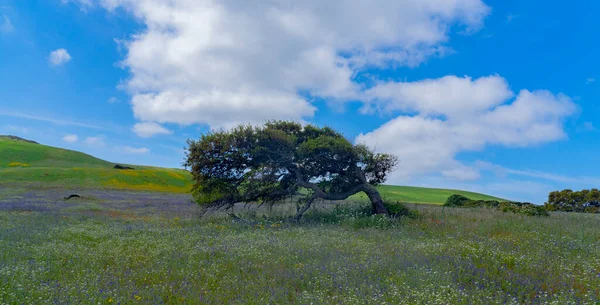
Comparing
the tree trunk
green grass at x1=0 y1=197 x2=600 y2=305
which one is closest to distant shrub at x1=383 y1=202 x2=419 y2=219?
the tree trunk

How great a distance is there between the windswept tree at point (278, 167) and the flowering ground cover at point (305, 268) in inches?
234

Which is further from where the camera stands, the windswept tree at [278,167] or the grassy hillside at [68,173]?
the grassy hillside at [68,173]

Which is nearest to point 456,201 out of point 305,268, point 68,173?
point 305,268

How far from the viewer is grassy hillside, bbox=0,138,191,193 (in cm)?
6475

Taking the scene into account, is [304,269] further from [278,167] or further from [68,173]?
[68,173]

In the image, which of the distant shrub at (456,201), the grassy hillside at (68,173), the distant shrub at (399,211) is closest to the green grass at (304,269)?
the distant shrub at (399,211)

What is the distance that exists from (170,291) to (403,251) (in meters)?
6.41

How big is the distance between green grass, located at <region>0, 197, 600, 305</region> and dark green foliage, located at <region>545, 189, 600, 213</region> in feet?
85.5

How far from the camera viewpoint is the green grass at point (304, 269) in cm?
661

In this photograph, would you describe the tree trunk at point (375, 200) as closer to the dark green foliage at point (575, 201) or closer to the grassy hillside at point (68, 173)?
the dark green foliage at point (575, 201)

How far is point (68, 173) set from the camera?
229 ft

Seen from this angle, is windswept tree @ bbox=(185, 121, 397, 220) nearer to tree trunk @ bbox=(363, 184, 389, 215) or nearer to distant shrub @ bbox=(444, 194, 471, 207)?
tree trunk @ bbox=(363, 184, 389, 215)

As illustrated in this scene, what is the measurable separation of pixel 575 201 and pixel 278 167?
3257cm

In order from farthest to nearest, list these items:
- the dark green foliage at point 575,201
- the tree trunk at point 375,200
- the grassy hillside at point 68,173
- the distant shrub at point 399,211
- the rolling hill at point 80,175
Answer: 1. the grassy hillside at point 68,173
2. the rolling hill at point 80,175
3. the dark green foliage at point 575,201
4. the tree trunk at point 375,200
5. the distant shrub at point 399,211
